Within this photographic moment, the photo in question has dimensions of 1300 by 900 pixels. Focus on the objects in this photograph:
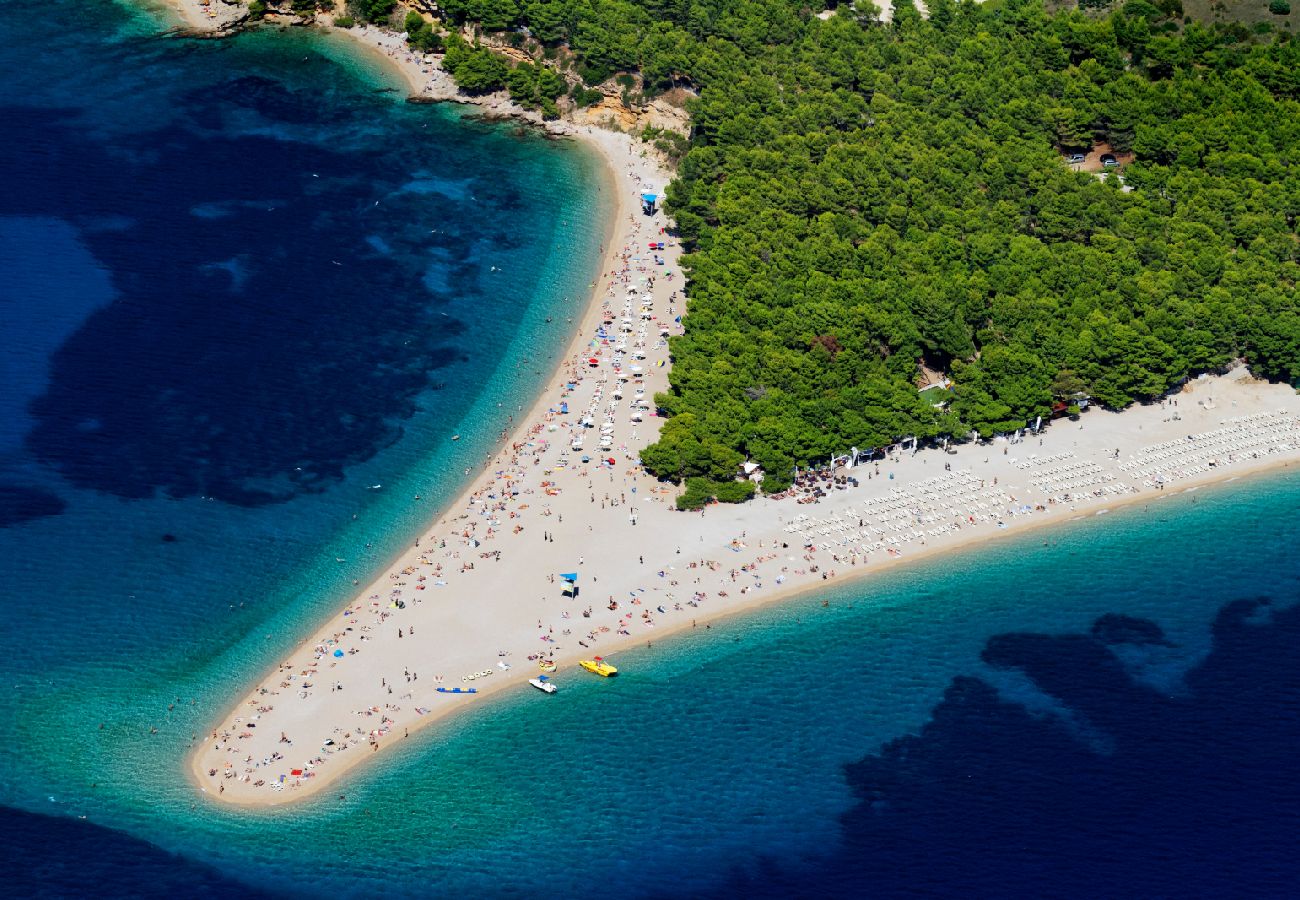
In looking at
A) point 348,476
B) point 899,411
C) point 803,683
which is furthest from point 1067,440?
point 348,476

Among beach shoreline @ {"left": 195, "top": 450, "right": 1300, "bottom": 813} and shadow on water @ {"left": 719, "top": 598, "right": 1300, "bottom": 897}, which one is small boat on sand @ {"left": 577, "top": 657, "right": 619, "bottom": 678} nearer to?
beach shoreline @ {"left": 195, "top": 450, "right": 1300, "bottom": 813}

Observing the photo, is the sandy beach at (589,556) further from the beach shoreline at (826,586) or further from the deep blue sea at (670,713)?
the deep blue sea at (670,713)

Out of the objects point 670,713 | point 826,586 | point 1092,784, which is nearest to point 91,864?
point 670,713

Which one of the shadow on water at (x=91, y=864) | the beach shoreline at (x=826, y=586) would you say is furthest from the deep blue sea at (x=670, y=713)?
the beach shoreline at (x=826, y=586)

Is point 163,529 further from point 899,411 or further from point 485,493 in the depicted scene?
point 899,411

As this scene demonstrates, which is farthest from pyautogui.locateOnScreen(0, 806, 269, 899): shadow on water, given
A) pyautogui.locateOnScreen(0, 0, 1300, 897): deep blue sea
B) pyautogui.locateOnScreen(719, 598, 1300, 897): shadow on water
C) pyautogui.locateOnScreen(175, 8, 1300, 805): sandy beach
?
pyautogui.locateOnScreen(719, 598, 1300, 897): shadow on water
